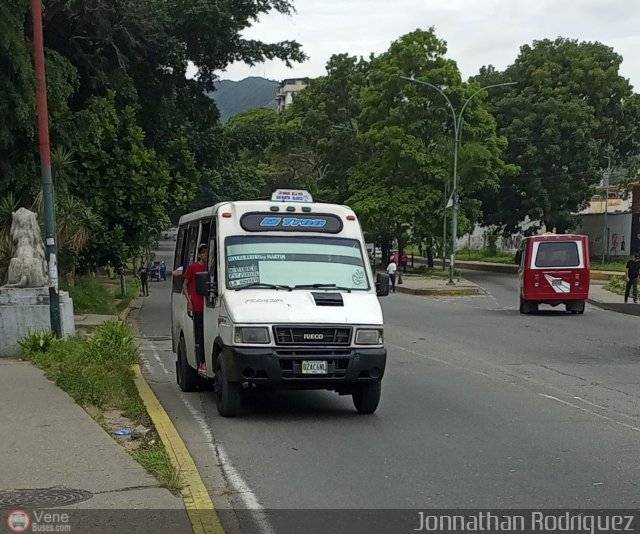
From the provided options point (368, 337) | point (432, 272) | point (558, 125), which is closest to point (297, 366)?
point (368, 337)

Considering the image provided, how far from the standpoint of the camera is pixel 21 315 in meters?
15.4

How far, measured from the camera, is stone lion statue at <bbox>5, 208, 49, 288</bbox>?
1598 centimetres

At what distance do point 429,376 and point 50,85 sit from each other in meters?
12.8

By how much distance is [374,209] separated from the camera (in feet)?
156

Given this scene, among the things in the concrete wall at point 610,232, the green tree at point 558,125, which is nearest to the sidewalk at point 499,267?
the green tree at point 558,125

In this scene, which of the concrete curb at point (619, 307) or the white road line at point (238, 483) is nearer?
the white road line at point (238, 483)

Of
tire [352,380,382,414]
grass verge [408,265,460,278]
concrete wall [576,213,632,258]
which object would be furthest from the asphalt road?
concrete wall [576,213,632,258]

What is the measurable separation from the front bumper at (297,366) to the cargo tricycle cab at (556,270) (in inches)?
671

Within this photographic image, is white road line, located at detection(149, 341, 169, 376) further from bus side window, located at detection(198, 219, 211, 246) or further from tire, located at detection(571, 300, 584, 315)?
tire, located at detection(571, 300, 584, 315)

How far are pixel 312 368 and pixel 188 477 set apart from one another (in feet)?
8.76

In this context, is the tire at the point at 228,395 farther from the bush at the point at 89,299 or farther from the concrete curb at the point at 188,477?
the bush at the point at 89,299

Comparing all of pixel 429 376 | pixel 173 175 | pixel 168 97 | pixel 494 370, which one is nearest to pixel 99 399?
pixel 429 376

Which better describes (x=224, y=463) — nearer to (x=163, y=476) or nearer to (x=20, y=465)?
Result: (x=163, y=476)

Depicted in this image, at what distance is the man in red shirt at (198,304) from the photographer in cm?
1119
